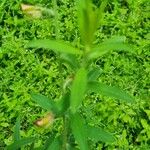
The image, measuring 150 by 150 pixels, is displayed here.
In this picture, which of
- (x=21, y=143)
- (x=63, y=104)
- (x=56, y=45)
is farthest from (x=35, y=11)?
(x=21, y=143)

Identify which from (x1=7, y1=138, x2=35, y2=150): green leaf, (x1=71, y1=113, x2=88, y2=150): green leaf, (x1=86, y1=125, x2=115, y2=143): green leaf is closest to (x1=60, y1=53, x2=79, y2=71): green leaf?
(x1=71, y1=113, x2=88, y2=150): green leaf

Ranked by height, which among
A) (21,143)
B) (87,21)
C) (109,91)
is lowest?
(21,143)

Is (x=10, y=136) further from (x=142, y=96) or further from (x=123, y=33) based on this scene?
(x=123, y=33)

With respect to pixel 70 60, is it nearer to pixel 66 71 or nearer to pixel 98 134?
pixel 98 134

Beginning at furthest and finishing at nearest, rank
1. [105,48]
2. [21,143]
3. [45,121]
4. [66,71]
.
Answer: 1. [66,71]
2. [21,143]
3. [45,121]
4. [105,48]

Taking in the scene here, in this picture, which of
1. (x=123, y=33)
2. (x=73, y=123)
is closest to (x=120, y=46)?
(x=73, y=123)

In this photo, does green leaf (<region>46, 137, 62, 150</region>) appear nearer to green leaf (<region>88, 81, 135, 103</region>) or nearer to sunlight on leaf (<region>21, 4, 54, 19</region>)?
green leaf (<region>88, 81, 135, 103</region>)
